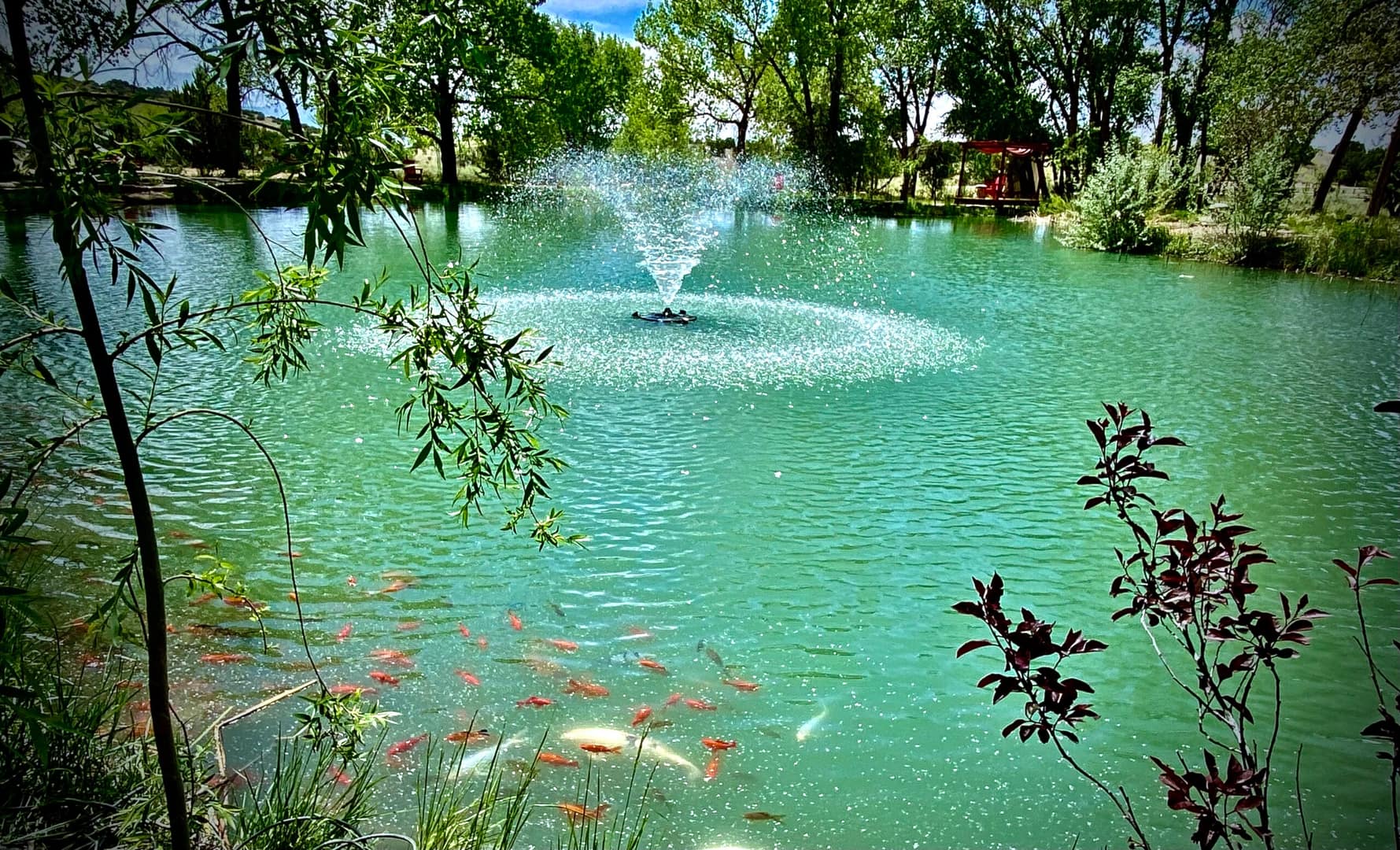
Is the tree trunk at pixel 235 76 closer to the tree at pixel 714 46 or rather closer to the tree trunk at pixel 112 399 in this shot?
the tree trunk at pixel 112 399

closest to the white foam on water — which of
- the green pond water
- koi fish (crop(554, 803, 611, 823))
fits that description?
the green pond water

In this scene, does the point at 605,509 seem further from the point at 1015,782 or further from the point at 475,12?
the point at 475,12

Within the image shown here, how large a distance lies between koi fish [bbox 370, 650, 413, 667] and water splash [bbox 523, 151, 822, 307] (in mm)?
8867

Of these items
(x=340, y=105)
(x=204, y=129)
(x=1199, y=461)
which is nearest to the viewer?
(x=340, y=105)

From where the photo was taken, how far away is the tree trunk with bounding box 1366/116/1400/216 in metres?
20.2

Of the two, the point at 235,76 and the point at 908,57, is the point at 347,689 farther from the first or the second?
the point at 908,57

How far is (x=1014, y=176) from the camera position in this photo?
40.3 metres

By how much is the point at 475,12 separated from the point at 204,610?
3.28 metres

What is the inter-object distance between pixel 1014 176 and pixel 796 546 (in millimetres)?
40151

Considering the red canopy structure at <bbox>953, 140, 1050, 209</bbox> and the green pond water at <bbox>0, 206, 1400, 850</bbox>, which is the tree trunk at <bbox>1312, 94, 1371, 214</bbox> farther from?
the green pond water at <bbox>0, 206, 1400, 850</bbox>

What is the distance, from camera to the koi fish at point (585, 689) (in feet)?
11.9

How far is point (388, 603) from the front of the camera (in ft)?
14.0

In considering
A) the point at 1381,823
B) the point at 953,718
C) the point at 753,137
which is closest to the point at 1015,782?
the point at 953,718

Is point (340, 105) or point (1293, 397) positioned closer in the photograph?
point (340, 105)
